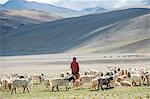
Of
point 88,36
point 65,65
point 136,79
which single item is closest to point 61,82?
point 136,79

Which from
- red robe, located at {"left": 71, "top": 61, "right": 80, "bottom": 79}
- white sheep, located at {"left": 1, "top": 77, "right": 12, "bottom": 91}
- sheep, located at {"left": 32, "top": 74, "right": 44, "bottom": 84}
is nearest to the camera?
red robe, located at {"left": 71, "top": 61, "right": 80, "bottom": 79}

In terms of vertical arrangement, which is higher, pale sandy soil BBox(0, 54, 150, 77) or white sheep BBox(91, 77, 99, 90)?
pale sandy soil BBox(0, 54, 150, 77)

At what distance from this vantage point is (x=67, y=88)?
20.4m

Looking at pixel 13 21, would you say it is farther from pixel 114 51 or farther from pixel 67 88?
pixel 67 88

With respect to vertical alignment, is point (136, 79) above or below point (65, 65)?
below

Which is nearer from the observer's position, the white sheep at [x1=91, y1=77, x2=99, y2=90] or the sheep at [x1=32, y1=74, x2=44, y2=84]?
the white sheep at [x1=91, y1=77, x2=99, y2=90]

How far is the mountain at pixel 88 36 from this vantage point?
9052 cm

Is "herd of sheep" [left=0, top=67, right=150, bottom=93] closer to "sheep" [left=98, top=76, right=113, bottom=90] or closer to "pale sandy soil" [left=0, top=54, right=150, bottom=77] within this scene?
"sheep" [left=98, top=76, right=113, bottom=90]

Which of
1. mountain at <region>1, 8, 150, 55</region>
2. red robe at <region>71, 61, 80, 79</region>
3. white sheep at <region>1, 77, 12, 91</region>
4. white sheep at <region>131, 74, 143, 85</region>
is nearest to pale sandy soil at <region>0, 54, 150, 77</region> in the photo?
white sheep at <region>1, 77, 12, 91</region>

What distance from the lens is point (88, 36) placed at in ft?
360

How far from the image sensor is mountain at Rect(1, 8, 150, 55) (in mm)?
90519

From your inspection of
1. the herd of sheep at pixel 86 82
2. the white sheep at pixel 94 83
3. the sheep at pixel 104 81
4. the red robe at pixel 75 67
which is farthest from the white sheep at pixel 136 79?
the red robe at pixel 75 67

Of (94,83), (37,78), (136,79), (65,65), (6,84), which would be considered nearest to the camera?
(94,83)

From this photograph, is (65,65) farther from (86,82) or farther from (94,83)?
(94,83)
